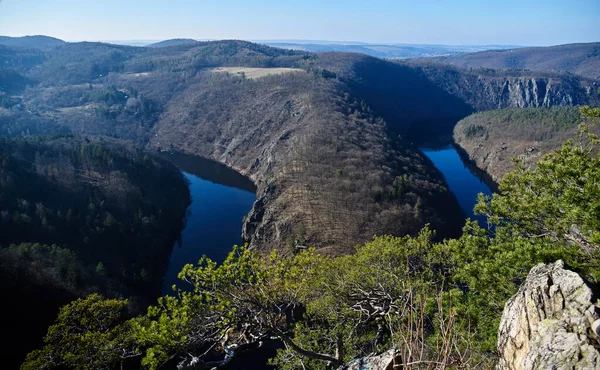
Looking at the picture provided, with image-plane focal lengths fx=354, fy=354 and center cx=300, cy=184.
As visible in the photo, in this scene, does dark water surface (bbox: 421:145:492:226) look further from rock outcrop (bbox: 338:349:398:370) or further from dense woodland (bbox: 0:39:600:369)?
Answer: rock outcrop (bbox: 338:349:398:370)

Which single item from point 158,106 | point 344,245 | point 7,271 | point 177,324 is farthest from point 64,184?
point 158,106

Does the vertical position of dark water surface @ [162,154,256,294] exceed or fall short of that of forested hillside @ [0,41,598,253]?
it falls short

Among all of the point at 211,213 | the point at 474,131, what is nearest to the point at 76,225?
the point at 211,213

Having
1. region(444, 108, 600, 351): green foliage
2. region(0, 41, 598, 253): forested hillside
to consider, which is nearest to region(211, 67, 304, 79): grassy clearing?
region(0, 41, 598, 253): forested hillside

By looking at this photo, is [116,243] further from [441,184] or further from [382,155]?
[441,184]

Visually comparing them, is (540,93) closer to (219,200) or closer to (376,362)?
(219,200)
